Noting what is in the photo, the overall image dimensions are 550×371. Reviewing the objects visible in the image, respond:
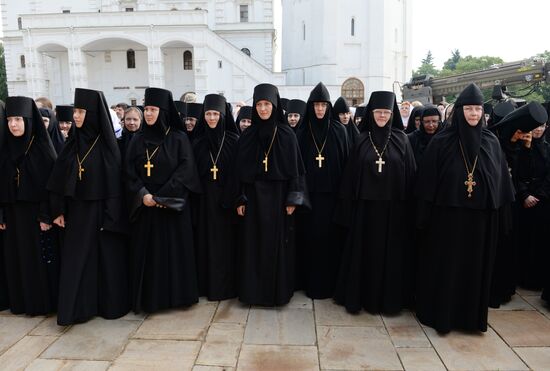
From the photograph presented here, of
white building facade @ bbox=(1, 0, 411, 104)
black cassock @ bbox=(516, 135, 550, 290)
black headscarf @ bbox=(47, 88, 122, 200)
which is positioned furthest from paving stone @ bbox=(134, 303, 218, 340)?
white building facade @ bbox=(1, 0, 411, 104)

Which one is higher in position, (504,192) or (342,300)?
(504,192)

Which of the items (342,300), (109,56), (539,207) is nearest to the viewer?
(342,300)

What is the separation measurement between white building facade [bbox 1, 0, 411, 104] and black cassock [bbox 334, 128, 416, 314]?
84.6 ft

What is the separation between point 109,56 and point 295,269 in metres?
33.9

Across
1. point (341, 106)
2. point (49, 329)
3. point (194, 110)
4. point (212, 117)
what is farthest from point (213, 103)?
point (49, 329)

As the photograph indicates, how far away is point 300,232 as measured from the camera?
5.19 m

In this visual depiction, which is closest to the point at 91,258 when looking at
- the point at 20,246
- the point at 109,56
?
the point at 20,246

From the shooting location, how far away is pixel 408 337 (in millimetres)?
4109

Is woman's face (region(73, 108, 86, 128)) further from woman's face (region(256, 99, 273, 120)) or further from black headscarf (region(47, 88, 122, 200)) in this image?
woman's face (region(256, 99, 273, 120))

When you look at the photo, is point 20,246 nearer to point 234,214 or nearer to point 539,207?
point 234,214

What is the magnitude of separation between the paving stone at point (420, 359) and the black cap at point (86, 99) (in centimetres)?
364

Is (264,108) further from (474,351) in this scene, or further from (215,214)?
(474,351)

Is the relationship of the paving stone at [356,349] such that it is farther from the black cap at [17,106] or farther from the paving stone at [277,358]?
the black cap at [17,106]

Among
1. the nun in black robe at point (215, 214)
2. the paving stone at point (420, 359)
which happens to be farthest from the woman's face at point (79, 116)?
the paving stone at point (420, 359)
